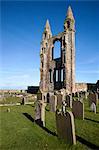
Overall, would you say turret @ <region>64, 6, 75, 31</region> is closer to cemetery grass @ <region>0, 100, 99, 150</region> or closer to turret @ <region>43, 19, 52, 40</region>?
turret @ <region>43, 19, 52, 40</region>

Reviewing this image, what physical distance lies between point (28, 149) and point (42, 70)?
103 feet

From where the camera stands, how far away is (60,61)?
34469 millimetres

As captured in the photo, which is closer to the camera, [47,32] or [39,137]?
[39,137]

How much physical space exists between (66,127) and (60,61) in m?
28.0

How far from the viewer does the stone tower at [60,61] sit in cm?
3222

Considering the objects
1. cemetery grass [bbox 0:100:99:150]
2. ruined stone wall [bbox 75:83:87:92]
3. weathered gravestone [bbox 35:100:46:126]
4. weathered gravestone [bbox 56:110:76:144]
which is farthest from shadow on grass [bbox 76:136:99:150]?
ruined stone wall [bbox 75:83:87:92]

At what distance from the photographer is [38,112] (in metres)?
10.1

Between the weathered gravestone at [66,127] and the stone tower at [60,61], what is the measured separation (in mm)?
22750

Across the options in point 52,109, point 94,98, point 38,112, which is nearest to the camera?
point 38,112

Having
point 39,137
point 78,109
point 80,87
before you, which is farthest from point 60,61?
point 39,137

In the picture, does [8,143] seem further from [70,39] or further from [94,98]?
[70,39]

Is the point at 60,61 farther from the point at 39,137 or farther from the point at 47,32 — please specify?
the point at 39,137

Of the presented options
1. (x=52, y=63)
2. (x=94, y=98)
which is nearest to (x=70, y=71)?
(x=52, y=63)

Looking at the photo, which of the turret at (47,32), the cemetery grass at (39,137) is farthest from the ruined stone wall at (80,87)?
the cemetery grass at (39,137)
